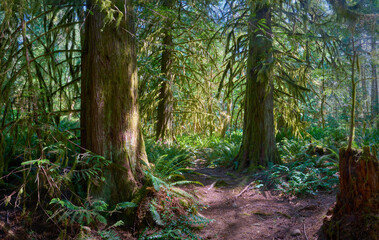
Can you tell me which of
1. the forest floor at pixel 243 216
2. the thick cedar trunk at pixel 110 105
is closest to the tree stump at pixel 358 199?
the forest floor at pixel 243 216

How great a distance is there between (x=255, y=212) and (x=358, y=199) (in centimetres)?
178

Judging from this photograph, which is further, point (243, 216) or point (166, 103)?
point (166, 103)

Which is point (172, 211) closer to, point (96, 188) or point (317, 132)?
point (96, 188)

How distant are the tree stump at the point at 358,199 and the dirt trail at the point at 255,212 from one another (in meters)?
0.41

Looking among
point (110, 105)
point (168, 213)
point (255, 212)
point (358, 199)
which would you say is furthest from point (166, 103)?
point (358, 199)

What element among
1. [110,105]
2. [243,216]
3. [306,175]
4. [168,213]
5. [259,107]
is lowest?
[243,216]

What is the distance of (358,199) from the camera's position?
10.2ft

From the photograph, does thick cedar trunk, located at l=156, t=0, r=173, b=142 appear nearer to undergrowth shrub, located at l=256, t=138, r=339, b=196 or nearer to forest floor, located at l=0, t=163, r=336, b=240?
forest floor, located at l=0, t=163, r=336, b=240

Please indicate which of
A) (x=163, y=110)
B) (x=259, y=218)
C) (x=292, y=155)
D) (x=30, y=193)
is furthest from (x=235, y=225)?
(x=163, y=110)

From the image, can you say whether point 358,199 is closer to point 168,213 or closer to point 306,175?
point 306,175

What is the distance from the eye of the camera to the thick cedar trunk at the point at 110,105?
405 cm

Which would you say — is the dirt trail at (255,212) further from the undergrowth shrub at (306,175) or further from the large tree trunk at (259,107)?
the large tree trunk at (259,107)

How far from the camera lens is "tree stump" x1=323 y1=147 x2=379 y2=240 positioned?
2992 mm

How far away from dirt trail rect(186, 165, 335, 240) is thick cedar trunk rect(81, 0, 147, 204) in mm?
1446
